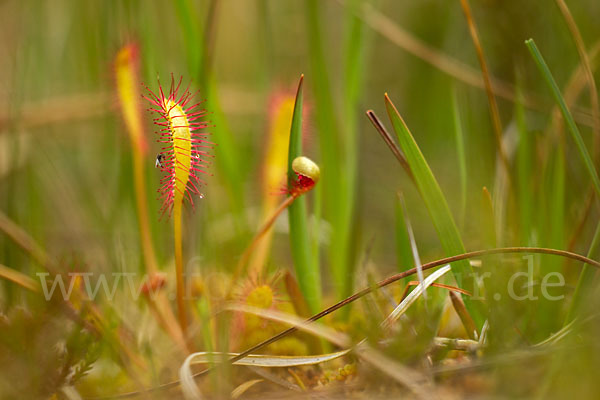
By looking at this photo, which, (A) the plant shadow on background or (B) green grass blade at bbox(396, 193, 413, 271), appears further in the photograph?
(B) green grass blade at bbox(396, 193, 413, 271)

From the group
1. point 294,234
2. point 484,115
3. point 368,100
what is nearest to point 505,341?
point 294,234

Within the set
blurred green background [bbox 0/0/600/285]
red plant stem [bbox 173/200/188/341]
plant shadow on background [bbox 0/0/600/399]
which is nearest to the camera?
plant shadow on background [bbox 0/0/600/399]

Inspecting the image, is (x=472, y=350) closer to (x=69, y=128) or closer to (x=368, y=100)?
(x=368, y=100)

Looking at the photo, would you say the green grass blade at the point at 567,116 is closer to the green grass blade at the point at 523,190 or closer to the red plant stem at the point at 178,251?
the green grass blade at the point at 523,190

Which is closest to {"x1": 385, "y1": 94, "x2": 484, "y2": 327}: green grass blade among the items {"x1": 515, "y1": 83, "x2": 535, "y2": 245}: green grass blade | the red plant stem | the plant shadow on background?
the plant shadow on background

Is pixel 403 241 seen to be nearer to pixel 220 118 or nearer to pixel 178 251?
pixel 178 251

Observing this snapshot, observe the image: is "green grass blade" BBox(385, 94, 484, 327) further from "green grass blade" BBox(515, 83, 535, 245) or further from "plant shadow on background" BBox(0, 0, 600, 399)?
"green grass blade" BBox(515, 83, 535, 245)

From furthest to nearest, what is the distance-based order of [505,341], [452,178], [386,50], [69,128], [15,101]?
[386,50]
[69,128]
[452,178]
[15,101]
[505,341]

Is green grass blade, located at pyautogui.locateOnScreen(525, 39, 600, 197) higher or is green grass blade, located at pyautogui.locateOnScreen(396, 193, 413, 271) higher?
green grass blade, located at pyautogui.locateOnScreen(525, 39, 600, 197)

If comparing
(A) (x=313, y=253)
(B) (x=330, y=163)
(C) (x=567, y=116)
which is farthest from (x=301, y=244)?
(C) (x=567, y=116)
